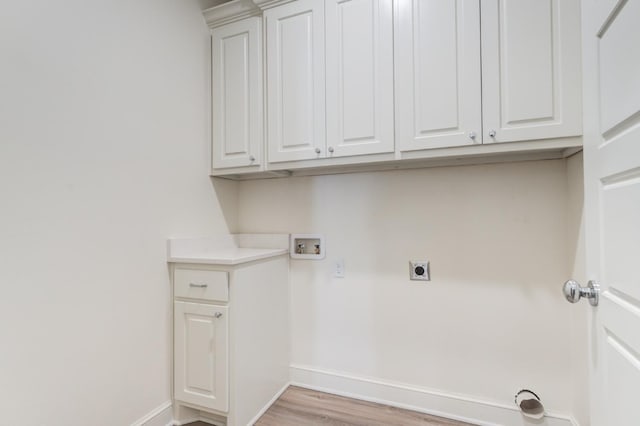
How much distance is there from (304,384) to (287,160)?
4.84 ft

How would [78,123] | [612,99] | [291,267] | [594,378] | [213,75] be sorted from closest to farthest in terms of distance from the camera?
[612,99] < [594,378] < [78,123] < [213,75] < [291,267]

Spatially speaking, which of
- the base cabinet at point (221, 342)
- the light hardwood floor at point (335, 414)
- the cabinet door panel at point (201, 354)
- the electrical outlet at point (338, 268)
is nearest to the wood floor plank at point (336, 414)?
the light hardwood floor at point (335, 414)

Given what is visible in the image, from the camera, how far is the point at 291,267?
6.89 ft

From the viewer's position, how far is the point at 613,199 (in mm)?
738

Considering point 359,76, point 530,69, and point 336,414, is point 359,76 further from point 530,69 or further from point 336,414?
point 336,414

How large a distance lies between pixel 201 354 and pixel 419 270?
129 centimetres

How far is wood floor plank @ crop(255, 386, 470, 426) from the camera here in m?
1.66

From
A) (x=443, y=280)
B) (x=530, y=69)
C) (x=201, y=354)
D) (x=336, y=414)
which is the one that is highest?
(x=530, y=69)

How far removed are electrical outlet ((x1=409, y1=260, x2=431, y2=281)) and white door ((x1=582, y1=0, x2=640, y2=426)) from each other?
902 millimetres

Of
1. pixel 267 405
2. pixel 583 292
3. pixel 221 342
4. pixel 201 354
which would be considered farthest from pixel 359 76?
pixel 267 405

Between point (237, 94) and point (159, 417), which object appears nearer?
point (159, 417)

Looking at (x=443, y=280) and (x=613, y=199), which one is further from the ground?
(x=613, y=199)

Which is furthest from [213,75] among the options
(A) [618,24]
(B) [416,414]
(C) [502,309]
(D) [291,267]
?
(B) [416,414]

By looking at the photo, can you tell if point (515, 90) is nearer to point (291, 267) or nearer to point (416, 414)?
point (291, 267)
